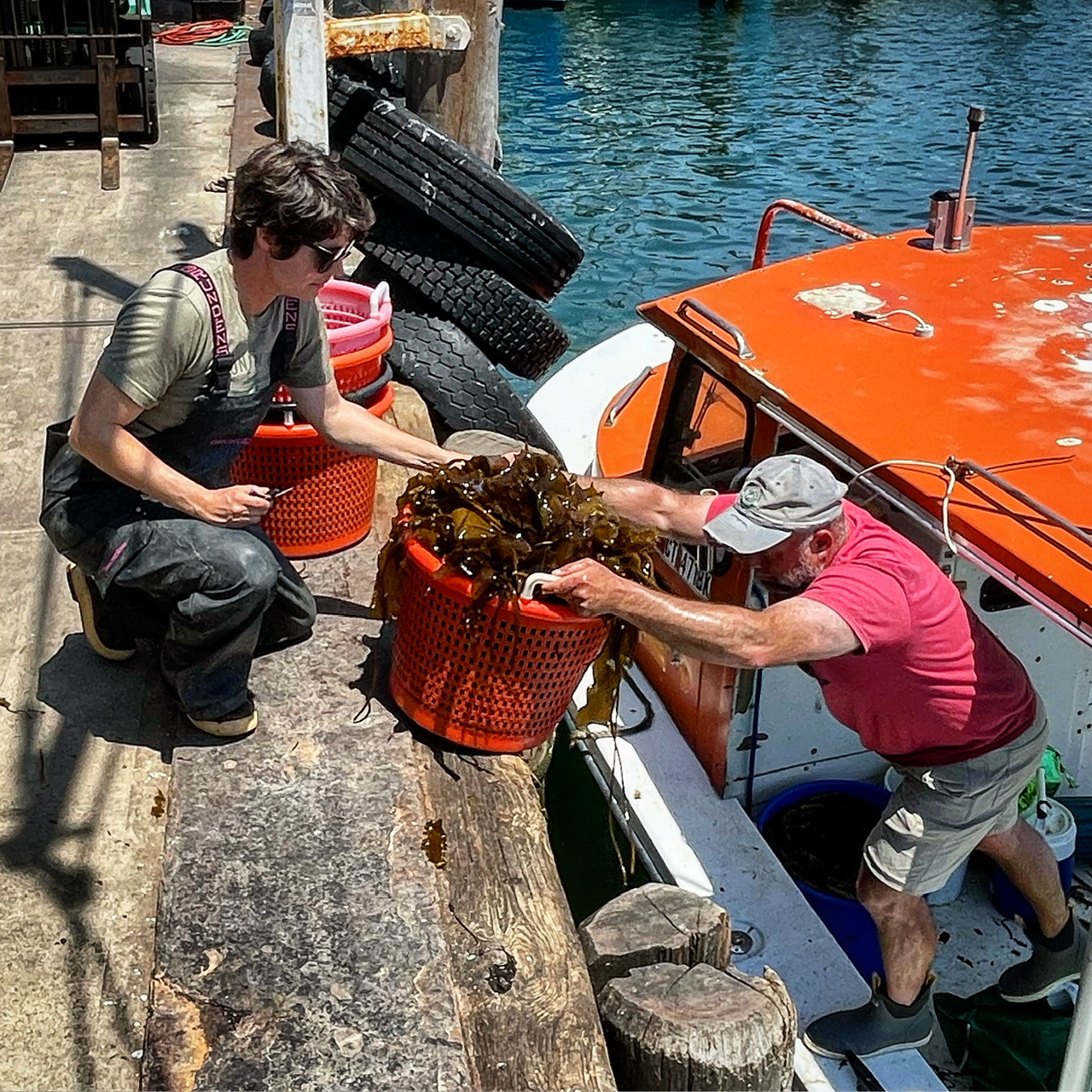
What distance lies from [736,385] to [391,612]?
1.47m

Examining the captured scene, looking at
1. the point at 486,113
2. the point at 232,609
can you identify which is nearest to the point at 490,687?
the point at 232,609

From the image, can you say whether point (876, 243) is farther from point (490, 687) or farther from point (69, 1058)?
point (69, 1058)

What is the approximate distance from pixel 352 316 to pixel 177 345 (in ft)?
5.09

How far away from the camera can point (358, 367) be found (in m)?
4.34

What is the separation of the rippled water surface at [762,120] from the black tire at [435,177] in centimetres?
584

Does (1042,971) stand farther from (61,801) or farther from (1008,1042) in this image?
(61,801)

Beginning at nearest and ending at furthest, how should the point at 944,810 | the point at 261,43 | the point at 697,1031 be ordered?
the point at 697,1031, the point at 944,810, the point at 261,43

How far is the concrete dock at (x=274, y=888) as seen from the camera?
2742 mm

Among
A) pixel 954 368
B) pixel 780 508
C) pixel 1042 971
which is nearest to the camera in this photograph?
pixel 780 508

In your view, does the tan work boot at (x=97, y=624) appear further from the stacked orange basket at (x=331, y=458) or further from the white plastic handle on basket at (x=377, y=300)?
the white plastic handle on basket at (x=377, y=300)

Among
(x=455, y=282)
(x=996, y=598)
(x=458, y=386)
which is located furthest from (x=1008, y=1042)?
(x=455, y=282)

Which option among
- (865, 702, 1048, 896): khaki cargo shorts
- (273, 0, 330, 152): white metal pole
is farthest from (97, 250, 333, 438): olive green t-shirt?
(273, 0, 330, 152): white metal pole

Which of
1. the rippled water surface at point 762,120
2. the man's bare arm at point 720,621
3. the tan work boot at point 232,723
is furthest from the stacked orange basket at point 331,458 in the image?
the rippled water surface at point 762,120

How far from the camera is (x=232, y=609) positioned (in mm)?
3396
